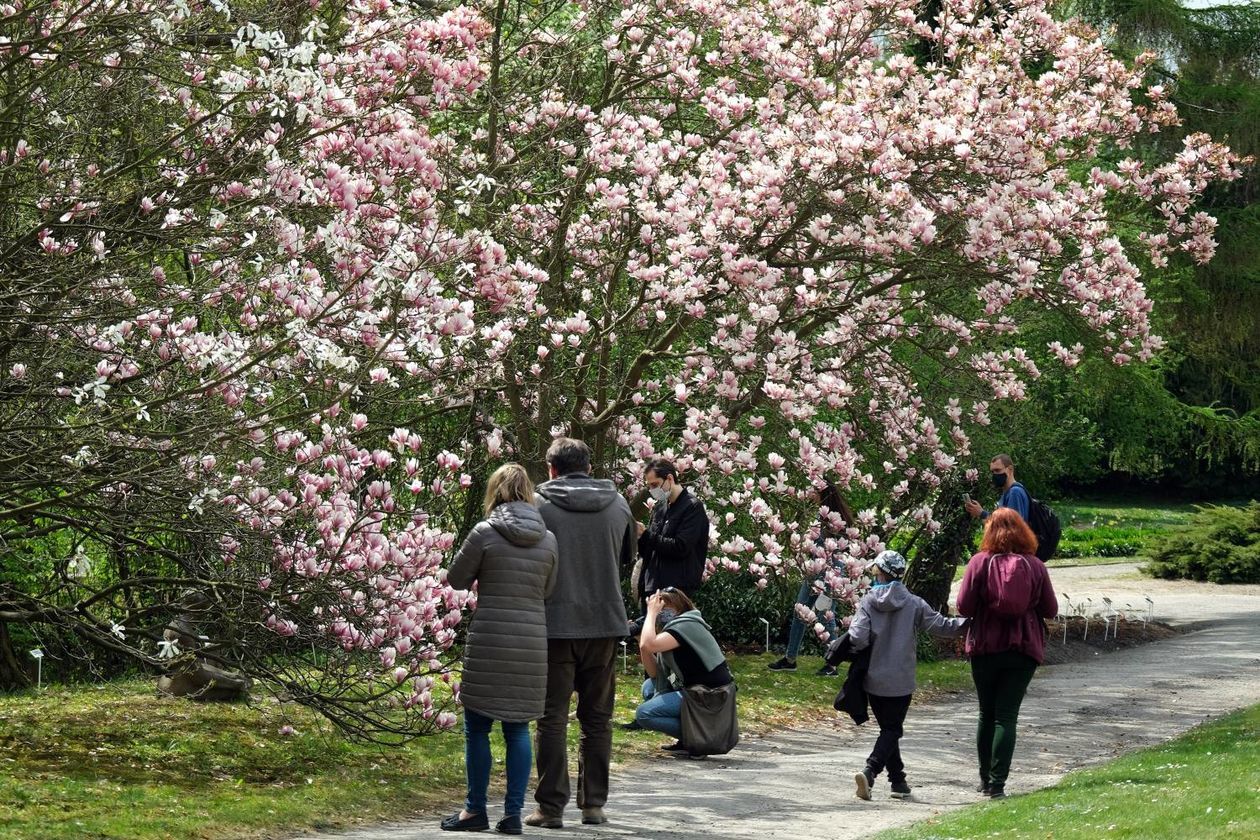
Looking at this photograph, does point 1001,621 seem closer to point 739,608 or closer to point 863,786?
point 863,786

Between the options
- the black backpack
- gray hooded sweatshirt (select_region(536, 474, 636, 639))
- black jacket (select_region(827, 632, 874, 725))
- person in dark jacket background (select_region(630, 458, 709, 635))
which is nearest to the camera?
gray hooded sweatshirt (select_region(536, 474, 636, 639))

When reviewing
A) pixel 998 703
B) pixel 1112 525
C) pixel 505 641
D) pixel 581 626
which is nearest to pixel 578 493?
pixel 581 626

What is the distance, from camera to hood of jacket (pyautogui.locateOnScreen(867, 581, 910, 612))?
952 centimetres

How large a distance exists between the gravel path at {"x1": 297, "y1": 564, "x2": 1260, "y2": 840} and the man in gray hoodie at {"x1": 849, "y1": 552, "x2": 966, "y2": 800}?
0.41 metres

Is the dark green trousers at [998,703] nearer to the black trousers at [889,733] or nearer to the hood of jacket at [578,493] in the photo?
the black trousers at [889,733]

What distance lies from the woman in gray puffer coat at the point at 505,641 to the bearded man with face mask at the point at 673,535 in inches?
113

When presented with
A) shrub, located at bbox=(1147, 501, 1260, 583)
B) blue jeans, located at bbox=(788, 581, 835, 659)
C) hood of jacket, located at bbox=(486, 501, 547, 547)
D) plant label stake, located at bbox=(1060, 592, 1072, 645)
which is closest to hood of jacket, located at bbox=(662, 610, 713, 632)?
hood of jacket, located at bbox=(486, 501, 547, 547)

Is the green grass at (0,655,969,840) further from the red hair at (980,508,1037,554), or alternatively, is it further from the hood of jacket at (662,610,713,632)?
the red hair at (980,508,1037,554)

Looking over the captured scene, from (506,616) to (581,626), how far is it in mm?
567

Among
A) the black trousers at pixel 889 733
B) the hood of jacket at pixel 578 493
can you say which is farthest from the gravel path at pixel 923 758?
the hood of jacket at pixel 578 493

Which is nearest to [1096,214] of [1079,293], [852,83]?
[1079,293]

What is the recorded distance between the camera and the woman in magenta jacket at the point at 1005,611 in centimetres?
921

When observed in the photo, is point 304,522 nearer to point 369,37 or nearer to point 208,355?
point 208,355

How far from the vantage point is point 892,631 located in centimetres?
957
